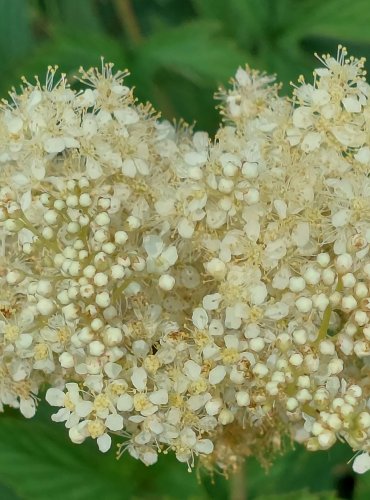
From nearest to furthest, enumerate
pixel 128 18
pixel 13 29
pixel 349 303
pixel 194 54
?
pixel 349 303
pixel 194 54
pixel 128 18
pixel 13 29

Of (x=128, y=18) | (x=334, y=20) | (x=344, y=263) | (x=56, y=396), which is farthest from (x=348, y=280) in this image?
(x=128, y=18)

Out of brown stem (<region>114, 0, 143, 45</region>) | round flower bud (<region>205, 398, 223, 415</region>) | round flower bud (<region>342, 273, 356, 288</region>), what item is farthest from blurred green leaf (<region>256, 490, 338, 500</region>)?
brown stem (<region>114, 0, 143, 45</region>)

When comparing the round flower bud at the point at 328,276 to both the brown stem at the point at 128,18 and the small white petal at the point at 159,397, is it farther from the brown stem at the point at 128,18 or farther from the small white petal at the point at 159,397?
the brown stem at the point at 128,18

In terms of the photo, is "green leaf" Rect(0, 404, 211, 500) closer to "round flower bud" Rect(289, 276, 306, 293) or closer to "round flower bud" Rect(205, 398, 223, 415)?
"round flower bud" Rect(205, 398, 223, 415)

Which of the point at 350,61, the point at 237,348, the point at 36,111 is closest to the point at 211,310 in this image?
the point at 237,348

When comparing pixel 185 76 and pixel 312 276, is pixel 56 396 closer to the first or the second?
pixel 312 276

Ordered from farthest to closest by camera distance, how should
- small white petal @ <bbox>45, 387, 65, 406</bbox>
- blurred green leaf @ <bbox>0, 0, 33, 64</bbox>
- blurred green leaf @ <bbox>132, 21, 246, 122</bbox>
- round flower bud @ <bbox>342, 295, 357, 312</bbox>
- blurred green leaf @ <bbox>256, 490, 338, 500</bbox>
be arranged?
blurred green leaf @ <bbox>0, 0, 33, 64</bbox> < blurred green leaf @ <bbox>132, 21, 246, 122</bbox> < blurred green leaf @ <bbox>256, 490, 338, 500</bbox> < small white petal @ <bbox>45, 387, 65, 406</bbox> < round flower bud @ <bbox>342, 295, 357, 312</bbox>
